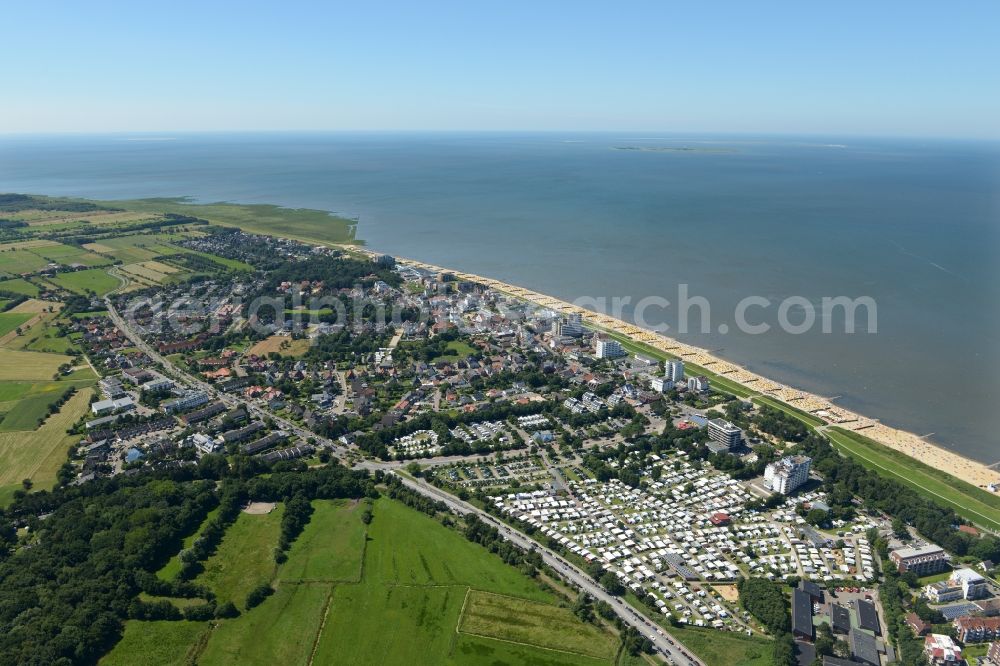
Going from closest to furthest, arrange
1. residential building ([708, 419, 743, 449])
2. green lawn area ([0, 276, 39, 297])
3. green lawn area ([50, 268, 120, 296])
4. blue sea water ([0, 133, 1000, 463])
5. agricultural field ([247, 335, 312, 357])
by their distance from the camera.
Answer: residential building ([708, 419, 743, 449]) → blue sea water ([0, 133, 1000, 463]) → agricultural field ([247, 335, 312, 357]) → green lawn area ([0, 276, 39, 297]) → green lawn area ([50, 268, 120, 296])

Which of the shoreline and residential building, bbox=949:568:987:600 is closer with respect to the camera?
residential building, bbox=949:568:987:600

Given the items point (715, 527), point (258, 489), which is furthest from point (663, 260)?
point (258, 489)

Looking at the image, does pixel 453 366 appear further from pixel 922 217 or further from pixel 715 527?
pixel 922 217

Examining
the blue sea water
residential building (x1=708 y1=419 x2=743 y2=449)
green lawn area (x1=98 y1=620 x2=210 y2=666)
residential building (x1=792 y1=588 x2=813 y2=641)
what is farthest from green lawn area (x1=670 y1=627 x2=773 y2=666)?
the blue sea water

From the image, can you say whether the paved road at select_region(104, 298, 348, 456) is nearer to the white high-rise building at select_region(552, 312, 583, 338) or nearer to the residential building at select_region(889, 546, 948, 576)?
the white high-rise building at select_region(552, 312, 583, 338)

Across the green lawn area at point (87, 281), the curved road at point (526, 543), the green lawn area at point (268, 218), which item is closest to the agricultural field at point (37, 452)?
the curved road at point (526, 543)
